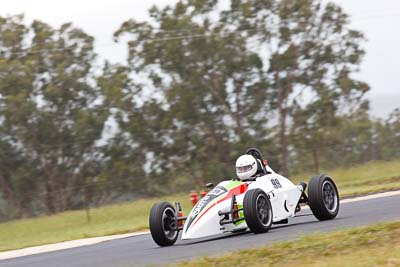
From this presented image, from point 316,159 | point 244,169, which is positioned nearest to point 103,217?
point 316,159

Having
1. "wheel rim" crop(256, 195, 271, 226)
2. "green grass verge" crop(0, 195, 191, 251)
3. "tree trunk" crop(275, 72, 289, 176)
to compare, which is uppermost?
A: "tree trunk" crop(275, 72, 289, 176)

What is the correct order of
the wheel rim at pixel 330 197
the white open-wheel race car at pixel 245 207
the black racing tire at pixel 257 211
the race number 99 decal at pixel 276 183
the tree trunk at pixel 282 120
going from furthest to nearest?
the tree trunk at pixel 282 120 < the wheel rim at pixel 330 197 < the race number 99 decal at pixel 276 183 < the white open-wheel race car at pixel 245 207 < the black racing tire at pixel 257 211

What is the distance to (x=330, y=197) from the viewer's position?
57.7ft

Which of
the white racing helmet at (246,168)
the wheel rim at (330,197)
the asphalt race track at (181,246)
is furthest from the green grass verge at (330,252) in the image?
the wheel rim at (330,197)

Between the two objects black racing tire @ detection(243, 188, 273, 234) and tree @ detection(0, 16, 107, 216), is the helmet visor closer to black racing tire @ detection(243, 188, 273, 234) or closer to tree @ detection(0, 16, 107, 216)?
black racing tire @ detection(243, 188, 273, 234)

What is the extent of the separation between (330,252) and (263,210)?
399 cm

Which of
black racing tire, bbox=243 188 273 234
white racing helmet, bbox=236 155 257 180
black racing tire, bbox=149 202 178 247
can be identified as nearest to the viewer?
black racing tire, bbox=243 188 273 234

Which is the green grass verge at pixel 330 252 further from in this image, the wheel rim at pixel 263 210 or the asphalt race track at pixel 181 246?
the wheel rim at pixel 263 210

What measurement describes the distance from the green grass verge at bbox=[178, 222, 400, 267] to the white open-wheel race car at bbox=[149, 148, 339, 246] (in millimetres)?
2134

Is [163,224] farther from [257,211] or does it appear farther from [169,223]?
[257,211]

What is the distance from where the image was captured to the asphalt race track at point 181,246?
14414 mm

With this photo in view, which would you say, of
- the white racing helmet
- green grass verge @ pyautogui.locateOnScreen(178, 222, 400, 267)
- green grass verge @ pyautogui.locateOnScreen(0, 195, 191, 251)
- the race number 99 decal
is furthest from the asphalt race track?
green grass verge @ pyautogui.locateOnScreen(0, 195, 191, 251)

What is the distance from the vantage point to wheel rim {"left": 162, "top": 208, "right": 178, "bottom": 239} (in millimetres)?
16469

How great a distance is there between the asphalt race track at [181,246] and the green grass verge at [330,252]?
1.16 m
